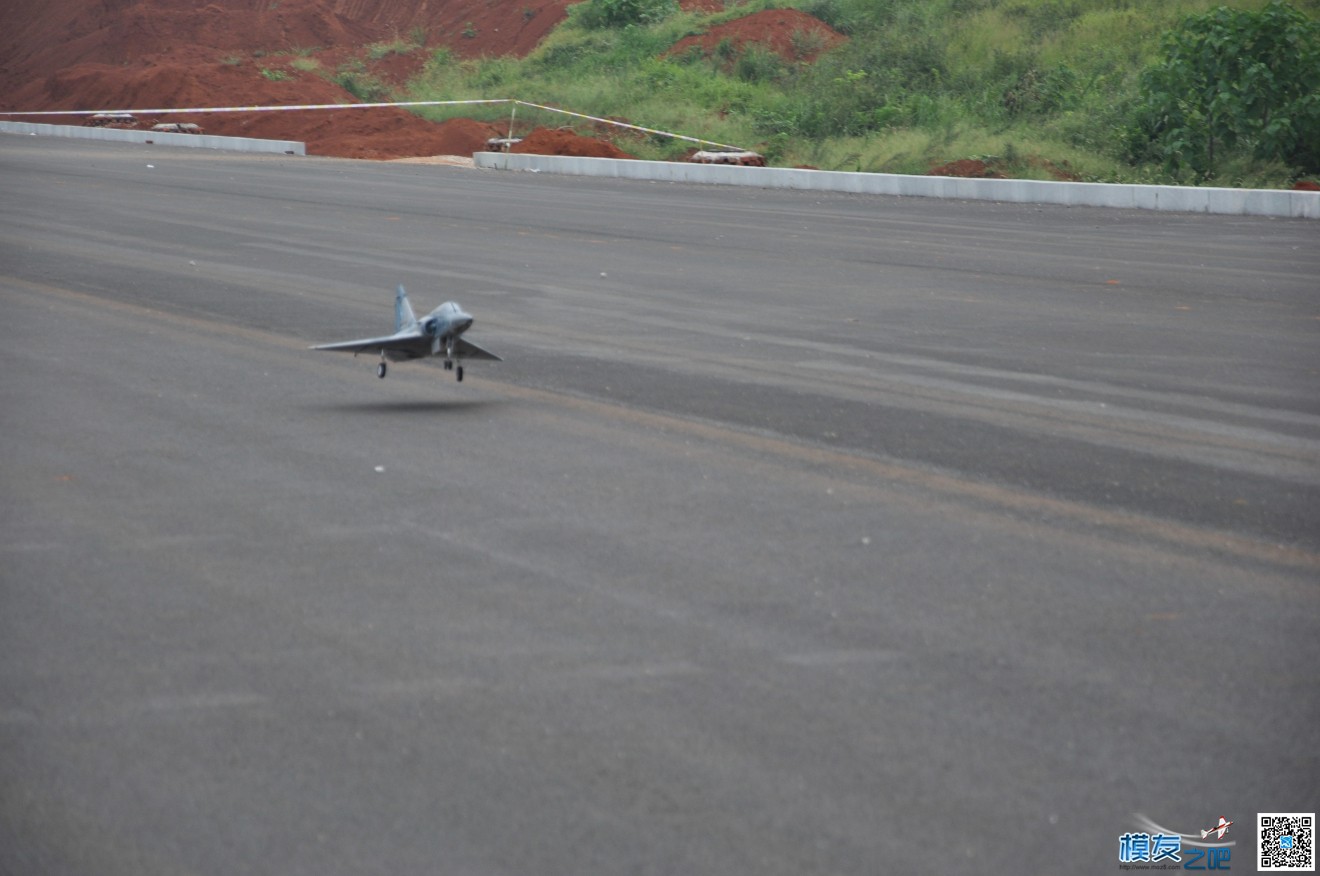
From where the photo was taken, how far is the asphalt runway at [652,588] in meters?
4.65

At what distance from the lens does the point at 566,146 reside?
42.6m

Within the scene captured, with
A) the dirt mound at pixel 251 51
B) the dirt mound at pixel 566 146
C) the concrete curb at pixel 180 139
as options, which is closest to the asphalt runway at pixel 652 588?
the dirt mound at pixel 566 146

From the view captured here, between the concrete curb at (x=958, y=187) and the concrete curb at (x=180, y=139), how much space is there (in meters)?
8.90

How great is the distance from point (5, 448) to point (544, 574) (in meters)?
3.87

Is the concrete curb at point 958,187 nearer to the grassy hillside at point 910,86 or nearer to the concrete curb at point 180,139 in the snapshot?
the grassy hillside at point 910,86

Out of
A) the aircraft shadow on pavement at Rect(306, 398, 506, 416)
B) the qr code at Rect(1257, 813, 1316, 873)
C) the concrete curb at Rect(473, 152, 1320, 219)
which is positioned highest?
the concrete curb at Rect(473, 152, 1320, 219)

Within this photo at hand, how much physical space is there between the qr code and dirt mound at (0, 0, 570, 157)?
149ft

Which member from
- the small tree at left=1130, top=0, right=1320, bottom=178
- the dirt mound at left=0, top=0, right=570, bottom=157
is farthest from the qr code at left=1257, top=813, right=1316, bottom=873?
the dirt mound at left=0, top=0, right=570, bottom=157

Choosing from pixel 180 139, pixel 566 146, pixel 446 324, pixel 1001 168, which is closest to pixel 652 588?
pixel 446 324

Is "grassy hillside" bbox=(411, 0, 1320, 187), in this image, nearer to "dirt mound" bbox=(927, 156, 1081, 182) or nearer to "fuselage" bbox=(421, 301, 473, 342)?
"dirt mound" bbox=(927, 156, 1081, 182)

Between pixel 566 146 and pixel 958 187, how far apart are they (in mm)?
13148

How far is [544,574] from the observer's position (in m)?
6.92

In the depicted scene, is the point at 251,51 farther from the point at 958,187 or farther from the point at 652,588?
the point at 652,588

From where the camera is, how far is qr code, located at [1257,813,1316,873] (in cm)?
443
